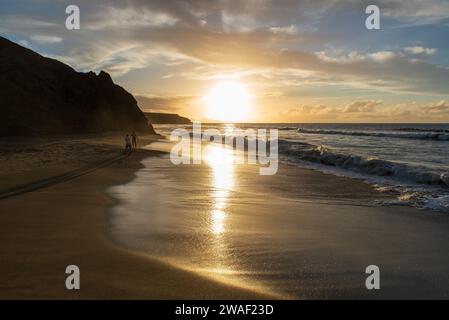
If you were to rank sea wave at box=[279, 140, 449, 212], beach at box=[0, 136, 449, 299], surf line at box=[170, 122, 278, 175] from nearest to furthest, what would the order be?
1. beach at box=[0, 136, 449, 299]
2. sea wave at box=[279, 140, 449, 212]
3. surf line at box=[170, 122, 278, 175]

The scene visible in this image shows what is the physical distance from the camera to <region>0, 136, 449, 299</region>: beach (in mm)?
4754

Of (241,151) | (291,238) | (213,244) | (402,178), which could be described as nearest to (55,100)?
(241,151)

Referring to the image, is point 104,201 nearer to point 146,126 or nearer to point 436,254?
point 436,254

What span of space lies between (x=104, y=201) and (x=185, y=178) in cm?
539

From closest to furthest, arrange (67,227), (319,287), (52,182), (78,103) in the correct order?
1. (319,287)
2. (67,227)
3. (52,182)
4. (78,103)

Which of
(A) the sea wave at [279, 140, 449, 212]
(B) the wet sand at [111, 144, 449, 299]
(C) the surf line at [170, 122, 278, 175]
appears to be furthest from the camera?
(C) the surf line at [170, 122, 278, 175]

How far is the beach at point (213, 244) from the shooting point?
475cm

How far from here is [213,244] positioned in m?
6.56

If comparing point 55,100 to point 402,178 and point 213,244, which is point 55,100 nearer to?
point 402,178

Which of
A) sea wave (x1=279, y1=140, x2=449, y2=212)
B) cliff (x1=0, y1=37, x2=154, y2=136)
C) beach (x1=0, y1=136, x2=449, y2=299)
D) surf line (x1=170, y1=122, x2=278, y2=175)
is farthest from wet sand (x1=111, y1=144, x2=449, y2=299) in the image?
cliff (x1=0, y1=37, x2=154, y2=136)

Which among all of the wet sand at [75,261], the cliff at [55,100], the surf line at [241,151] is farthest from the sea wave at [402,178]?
the cliff at [55,100]

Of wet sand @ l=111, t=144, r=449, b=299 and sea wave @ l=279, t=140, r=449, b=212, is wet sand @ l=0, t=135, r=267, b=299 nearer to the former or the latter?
wet sand @ l=111, t=144, r=449, b=299

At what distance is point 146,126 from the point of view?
72.8 meters

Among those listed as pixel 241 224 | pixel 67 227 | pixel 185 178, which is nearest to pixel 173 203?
pixel 241 224
